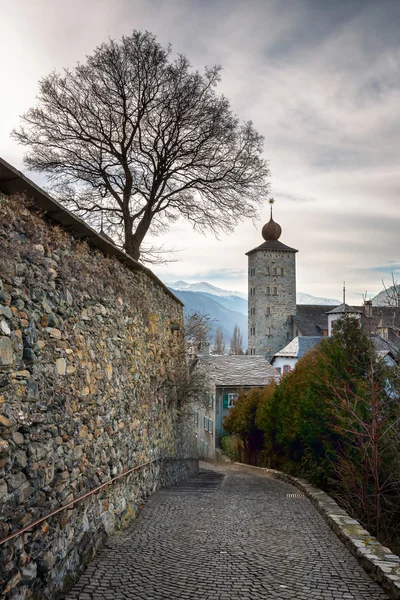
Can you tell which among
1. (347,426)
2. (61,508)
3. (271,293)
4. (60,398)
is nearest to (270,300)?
(271,293)

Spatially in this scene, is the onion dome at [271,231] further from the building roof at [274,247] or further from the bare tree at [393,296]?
the bare tree at [393,296]

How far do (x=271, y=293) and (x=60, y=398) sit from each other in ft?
220

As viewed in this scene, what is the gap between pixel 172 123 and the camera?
15.1m

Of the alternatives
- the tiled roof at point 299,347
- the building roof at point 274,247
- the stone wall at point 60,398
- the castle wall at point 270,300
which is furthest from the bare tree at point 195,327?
the building roof at point 274,247

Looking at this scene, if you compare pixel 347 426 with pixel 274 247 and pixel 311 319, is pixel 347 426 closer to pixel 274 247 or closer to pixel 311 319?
pixel 311 319

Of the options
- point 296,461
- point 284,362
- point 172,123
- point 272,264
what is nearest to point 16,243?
point 296,461

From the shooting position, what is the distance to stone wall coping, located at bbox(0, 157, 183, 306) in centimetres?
396

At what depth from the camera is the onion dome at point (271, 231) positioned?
241 feet

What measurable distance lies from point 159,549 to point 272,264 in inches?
2667

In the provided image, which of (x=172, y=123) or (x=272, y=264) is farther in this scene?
(x=272, y=264)

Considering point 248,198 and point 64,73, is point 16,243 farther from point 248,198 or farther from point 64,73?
point 248,198

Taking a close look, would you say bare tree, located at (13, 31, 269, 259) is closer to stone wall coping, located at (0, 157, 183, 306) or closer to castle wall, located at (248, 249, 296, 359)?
stone wall coping, located at (0, 157, 183, 306)

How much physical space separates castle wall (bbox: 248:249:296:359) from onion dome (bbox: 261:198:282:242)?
2.75m

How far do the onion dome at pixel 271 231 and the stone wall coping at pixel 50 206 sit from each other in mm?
67799
